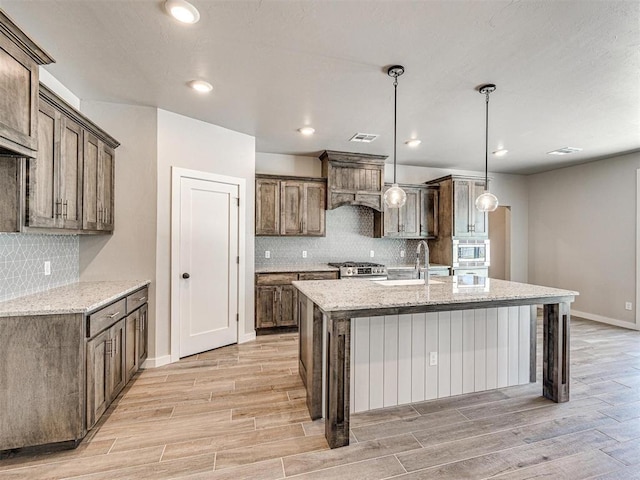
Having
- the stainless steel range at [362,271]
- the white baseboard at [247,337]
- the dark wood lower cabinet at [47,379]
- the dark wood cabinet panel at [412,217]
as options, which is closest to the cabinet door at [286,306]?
the white baseboard at [247,337]

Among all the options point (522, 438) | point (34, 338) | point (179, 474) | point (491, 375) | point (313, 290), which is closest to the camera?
point (179, 474)

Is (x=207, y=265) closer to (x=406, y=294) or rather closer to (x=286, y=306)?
(x=286, y=306)

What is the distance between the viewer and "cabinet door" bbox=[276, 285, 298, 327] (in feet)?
15.3

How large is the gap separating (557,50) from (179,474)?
3805mm

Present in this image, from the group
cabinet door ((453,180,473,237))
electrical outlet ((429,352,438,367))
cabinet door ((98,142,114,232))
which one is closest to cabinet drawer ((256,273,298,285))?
cabinet door ((98,142,114,232))

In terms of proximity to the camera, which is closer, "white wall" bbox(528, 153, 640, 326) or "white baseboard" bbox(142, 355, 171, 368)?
"white baseboard" bbox(142, 355, 171, 368)

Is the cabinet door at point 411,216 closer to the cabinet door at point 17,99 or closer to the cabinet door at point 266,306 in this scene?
the cabinet door at point 266,306

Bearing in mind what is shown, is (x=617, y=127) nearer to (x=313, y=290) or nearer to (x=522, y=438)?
(x=522, y=438)

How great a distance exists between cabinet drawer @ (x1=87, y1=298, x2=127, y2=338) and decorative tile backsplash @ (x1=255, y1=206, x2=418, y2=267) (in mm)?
2540

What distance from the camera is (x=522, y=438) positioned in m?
2.23

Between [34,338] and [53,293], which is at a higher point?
[53,293]

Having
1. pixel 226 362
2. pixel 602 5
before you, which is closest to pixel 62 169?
pixel 226 362

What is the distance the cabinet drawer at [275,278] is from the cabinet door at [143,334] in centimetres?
156

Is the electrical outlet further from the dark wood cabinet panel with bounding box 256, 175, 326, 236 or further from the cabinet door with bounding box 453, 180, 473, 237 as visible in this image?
the cabinet door with bounding box 453, 180, 473, 237
